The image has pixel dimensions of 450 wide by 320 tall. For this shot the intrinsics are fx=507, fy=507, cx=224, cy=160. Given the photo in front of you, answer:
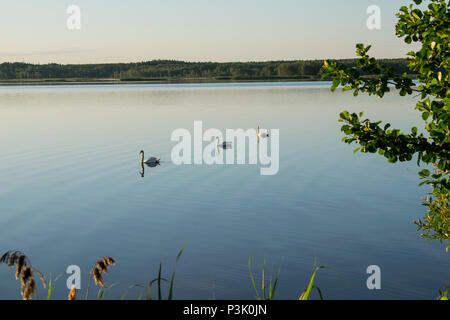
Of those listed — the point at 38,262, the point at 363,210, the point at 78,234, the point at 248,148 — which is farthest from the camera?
the point at 248,148

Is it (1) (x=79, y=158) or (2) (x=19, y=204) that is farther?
(1) (x=79, y=158)

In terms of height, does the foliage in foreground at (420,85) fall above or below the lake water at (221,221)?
above

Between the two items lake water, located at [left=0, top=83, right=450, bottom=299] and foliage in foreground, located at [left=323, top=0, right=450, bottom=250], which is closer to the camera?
foliage in foreground, located at [left=323, top=0, right=450, bottom=250]

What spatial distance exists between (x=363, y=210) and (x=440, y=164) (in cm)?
1364

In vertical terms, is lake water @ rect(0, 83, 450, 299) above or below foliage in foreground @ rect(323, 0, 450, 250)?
below

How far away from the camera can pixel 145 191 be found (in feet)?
84.9

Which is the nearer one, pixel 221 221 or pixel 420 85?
pixel 420 85

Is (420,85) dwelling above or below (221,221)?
above

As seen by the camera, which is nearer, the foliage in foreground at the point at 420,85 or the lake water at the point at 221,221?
the foliage in foreground at the point at 420,85
